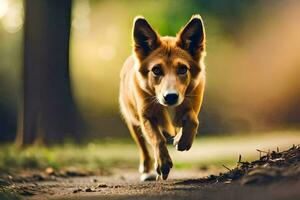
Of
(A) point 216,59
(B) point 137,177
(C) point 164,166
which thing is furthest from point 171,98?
(A) point 216,59

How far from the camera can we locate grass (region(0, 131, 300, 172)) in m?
9.16

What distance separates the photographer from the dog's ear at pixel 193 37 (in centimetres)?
634

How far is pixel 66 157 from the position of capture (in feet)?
33.1

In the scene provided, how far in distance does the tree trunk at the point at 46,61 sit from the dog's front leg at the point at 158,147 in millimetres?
5229

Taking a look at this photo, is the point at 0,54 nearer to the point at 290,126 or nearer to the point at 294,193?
the point at 290,126

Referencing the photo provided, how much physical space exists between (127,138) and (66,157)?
5816 millimetres

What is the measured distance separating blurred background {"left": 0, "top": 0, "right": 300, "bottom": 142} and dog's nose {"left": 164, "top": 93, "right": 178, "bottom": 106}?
6548 mm

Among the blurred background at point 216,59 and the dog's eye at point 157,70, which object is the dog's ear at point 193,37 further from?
the blurred background at point 216,59

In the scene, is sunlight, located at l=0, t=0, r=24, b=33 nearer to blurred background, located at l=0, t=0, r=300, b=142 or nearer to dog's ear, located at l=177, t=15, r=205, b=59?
blurred background, located at l=0, t=0, r=300, b=142

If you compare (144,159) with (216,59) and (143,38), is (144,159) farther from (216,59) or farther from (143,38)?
(216,59)

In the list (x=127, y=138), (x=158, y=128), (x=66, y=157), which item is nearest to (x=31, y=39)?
(x=66, y=157)

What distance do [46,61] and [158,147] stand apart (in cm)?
588

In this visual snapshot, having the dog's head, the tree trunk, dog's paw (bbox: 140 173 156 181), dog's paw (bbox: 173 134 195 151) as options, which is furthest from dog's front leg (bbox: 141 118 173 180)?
the tree trunk

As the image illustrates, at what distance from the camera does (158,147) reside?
611 centimetres
